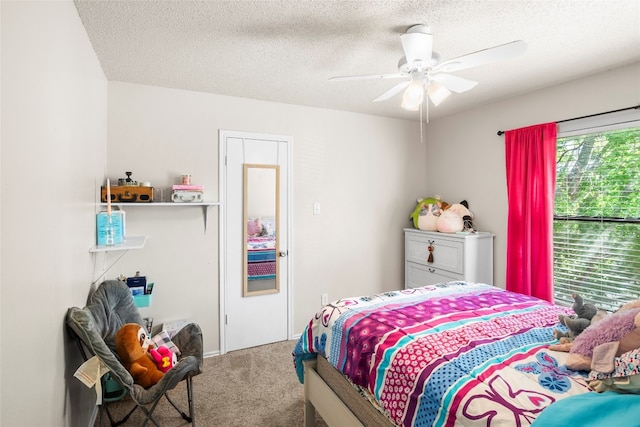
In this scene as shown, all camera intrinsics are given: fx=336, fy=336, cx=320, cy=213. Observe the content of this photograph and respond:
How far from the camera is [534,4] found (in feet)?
5.69

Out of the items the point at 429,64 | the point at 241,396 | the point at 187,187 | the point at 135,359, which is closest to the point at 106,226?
the point at 187,187

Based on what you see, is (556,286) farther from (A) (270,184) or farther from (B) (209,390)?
(B) (209,390)

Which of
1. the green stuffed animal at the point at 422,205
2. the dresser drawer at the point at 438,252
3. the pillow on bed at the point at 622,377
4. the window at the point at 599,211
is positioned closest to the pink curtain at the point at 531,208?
the window at the point at 599,211

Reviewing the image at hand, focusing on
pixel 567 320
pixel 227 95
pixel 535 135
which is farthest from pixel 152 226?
pixel 535 135

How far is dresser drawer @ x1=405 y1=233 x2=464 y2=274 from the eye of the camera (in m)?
3.31

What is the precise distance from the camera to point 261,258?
11.1 ft

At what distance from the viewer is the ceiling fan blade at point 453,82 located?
1.99 meters

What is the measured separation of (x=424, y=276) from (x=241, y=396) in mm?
2244

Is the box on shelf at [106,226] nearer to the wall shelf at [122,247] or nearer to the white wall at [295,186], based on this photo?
the wall shelf at [122,247]

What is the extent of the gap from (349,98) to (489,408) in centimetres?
284

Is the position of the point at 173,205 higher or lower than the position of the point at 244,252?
higher

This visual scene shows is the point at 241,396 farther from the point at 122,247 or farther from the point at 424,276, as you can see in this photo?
the point at 424,276

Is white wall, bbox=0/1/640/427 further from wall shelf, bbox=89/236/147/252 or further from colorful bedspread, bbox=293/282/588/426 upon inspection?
colorful bedspread, bbox=293/282/588/426

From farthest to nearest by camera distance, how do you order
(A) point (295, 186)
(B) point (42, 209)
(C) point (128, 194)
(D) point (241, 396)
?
(A) point (295, 186), (C) point (128, 194), (D) point (241, 396), (B) point (42, 209)
